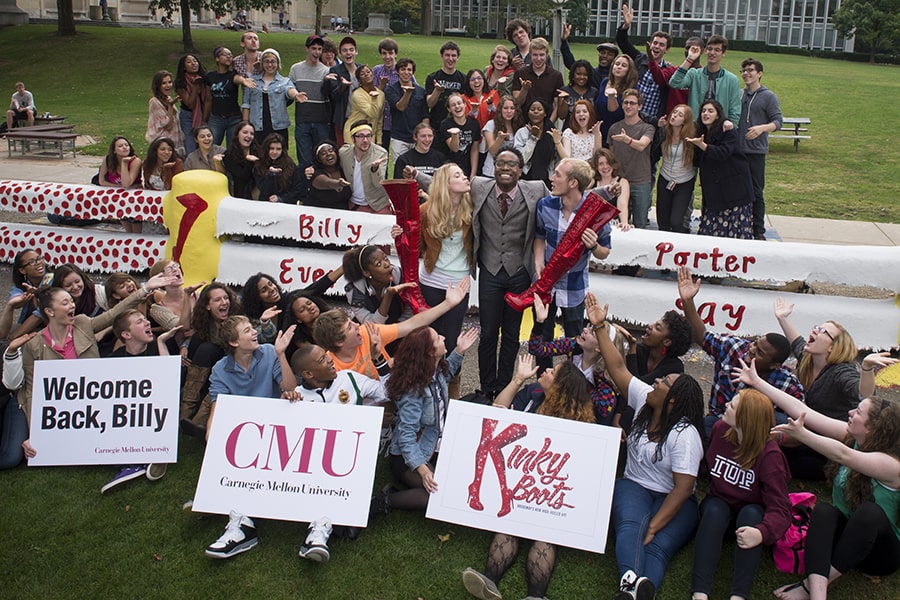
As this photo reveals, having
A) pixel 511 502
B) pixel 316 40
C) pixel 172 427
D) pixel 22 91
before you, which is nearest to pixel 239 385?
pixel 172 427

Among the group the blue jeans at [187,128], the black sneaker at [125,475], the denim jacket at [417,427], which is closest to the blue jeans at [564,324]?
the denim jacket at [417,427]

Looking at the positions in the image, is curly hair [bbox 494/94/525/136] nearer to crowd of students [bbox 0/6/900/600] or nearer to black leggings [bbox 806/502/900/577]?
crowd of students [bbox 0/6/900/600]

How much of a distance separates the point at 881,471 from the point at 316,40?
860 cm

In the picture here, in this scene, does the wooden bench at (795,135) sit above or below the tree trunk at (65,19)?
below

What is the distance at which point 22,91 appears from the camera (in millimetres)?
19484

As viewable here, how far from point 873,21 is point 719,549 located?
2316 inches

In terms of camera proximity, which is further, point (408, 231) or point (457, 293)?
point (408, 231)

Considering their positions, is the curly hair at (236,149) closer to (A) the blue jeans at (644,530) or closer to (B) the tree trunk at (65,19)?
(A) the blue jeans at (644,530)

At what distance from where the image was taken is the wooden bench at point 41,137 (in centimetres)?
1638

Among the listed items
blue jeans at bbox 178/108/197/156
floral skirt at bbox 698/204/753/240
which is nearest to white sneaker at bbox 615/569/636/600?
floral skirt at bbox 698/204/753/240

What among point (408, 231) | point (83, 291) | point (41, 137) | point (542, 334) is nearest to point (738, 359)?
point (542, 334)

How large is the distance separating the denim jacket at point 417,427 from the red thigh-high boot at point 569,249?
1.19 m

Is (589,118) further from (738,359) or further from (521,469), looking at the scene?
(521,469)

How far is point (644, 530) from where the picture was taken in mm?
4906
